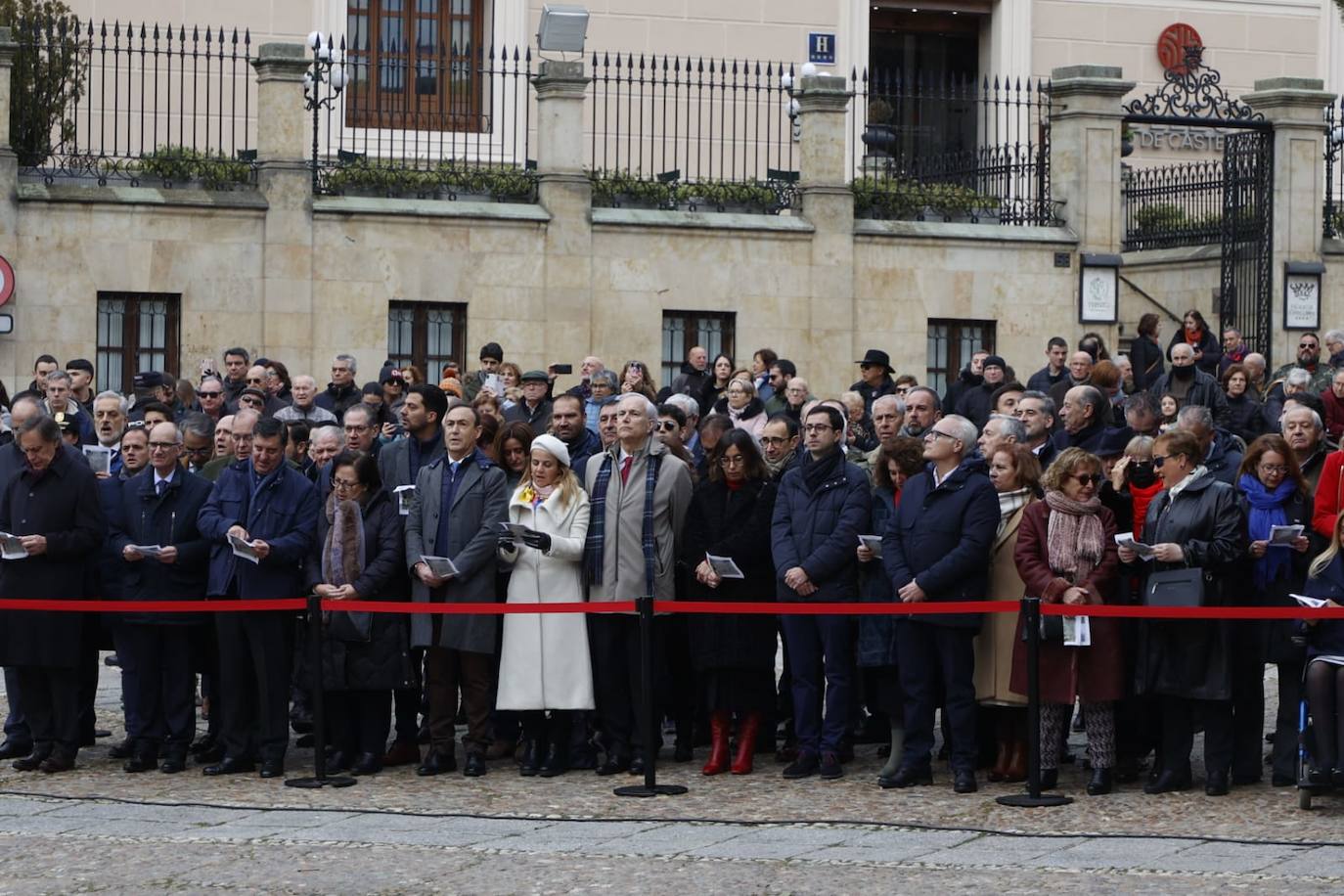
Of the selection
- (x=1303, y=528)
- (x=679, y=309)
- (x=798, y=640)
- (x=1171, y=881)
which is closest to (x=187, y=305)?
(x=679, y=309)

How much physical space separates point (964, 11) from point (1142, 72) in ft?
9.84

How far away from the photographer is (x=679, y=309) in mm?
24266

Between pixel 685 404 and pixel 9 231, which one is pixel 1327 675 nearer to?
pixel 685 404

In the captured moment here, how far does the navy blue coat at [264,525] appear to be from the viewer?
12703 mm

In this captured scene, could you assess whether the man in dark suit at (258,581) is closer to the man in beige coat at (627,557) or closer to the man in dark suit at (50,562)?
the man in dark suit at (50,562)

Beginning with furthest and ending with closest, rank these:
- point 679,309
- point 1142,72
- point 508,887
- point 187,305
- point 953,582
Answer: point 1142,72, point 679,309, point 187,305, point 953,582, point 508,887

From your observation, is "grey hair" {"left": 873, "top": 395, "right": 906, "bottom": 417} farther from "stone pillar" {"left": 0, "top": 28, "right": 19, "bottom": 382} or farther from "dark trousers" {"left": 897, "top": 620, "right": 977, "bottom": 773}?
"stone pillar" {"left": 0, "top": 28, "right": 19, "bottom": 382}

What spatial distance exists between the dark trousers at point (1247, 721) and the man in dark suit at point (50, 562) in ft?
19.5

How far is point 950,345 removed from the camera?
25.2m

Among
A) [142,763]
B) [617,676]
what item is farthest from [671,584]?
[142,763]

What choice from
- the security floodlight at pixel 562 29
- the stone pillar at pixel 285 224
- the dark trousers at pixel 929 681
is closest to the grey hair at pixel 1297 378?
the dark trousers at pixel 929 681

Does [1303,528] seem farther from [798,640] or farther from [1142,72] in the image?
[1142,72]

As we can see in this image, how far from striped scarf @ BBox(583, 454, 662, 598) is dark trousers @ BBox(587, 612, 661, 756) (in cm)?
23

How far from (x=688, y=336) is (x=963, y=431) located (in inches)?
485
